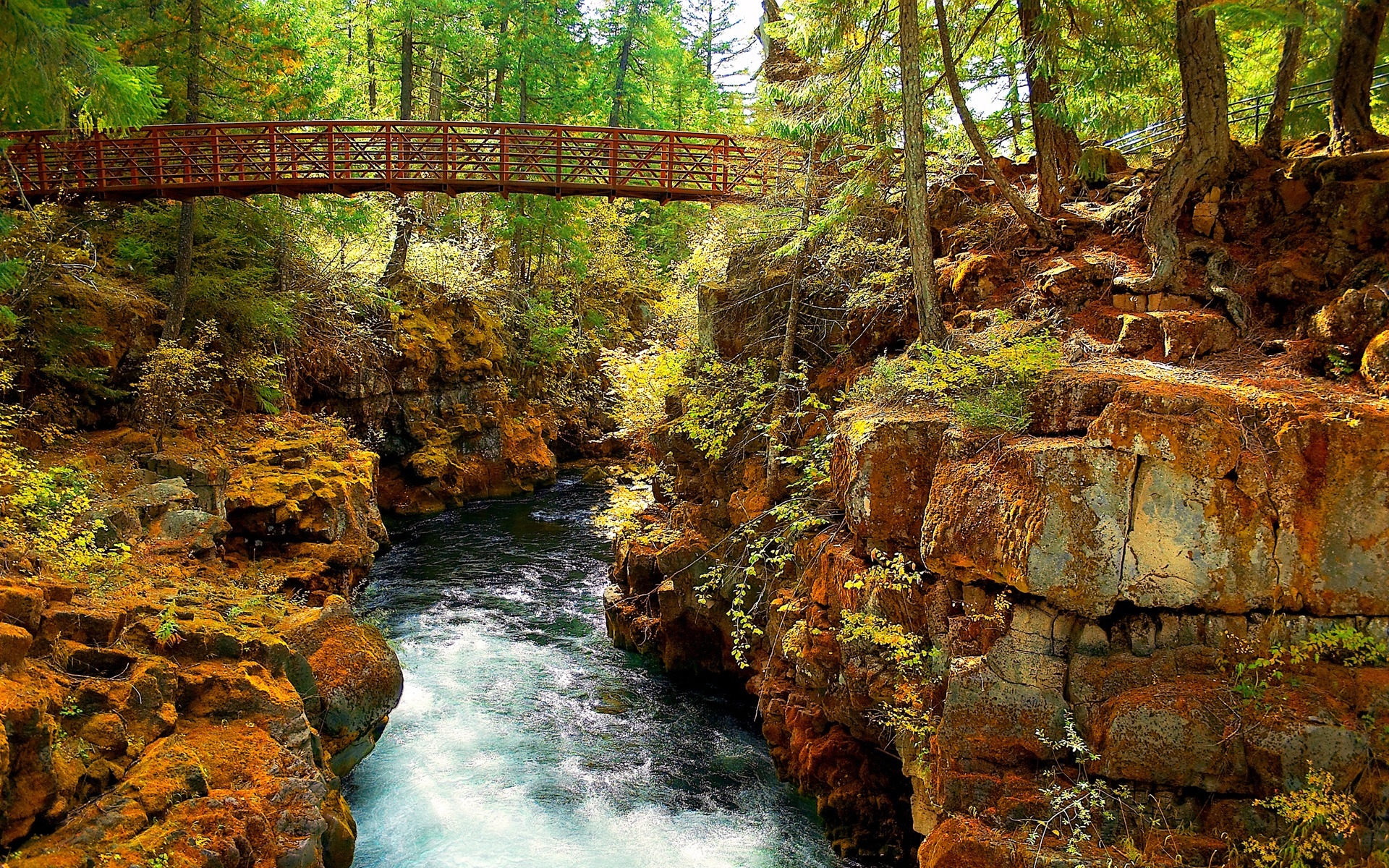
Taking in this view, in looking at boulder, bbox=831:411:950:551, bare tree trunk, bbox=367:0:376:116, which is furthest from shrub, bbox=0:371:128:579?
bare tree trunk, bbox=367:0:376:116

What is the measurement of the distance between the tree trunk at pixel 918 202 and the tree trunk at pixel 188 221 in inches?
480

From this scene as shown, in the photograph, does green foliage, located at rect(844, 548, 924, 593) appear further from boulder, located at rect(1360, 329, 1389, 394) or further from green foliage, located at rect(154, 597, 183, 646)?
green foliage, located at rect(154, 597, 183, 646)

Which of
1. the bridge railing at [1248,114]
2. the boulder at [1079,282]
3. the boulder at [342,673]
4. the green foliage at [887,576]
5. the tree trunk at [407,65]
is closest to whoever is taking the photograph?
the green foliage at [887,576]


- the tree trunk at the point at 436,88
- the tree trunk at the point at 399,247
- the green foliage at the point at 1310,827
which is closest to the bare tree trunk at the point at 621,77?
the tree trunk at the point at 436,88

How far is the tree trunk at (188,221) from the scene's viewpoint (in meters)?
14.2

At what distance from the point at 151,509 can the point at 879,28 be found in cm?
1170

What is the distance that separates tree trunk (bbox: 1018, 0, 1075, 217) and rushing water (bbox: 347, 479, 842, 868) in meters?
8.66

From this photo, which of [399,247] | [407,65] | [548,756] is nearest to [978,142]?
[548,756]

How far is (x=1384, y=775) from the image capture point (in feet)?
19.1

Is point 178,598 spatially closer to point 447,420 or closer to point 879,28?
point 879,28

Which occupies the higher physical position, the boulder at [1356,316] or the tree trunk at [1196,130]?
the tree trunk at [1196,130]

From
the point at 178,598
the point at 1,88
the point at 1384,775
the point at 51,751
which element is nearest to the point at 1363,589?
the point at 1384,775

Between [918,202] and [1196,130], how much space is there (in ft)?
10.7

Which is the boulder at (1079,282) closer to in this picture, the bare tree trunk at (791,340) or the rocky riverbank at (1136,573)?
the rocky riverbank at (1136,573)
